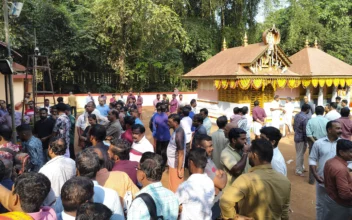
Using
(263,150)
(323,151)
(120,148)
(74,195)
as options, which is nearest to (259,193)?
(263,150)

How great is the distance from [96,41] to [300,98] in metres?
15.8

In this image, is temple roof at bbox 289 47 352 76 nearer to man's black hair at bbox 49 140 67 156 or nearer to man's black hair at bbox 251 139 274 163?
man's black hair at bbox 251 139 274 163

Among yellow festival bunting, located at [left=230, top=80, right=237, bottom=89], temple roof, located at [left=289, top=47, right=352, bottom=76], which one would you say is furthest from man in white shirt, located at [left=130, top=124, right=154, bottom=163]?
temple roof, located at [left=289, top=47, right=352, bottom=76]

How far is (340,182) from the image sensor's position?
3162 millimetres

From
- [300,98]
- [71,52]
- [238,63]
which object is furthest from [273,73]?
[71,52]

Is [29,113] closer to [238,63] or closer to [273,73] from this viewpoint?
[238,63]

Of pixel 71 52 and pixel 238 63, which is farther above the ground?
pixel 71 52

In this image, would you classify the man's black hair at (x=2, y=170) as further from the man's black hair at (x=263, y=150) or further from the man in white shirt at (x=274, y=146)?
the man in white shirt at (x=274, y=146)

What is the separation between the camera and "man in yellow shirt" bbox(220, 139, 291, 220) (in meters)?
2.46

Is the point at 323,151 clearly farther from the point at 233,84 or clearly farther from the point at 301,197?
the point at 233,84

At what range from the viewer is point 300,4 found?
27844mm

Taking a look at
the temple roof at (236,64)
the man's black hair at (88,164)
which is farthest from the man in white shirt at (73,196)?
the temple roof at (236,64)

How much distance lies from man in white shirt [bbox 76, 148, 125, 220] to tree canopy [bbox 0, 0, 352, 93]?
56.6 ft

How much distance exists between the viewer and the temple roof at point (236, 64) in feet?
43.7
